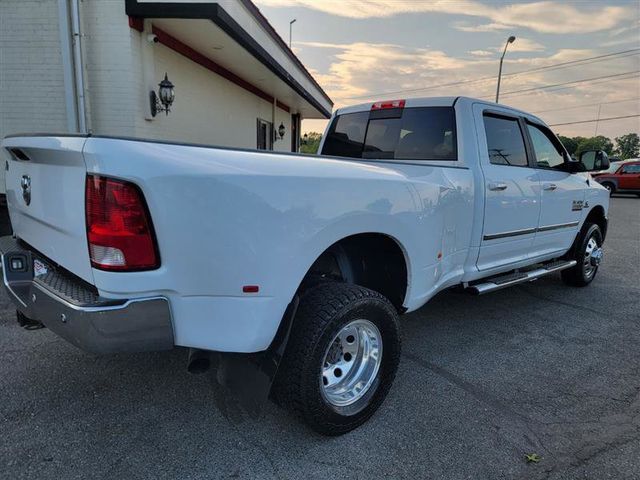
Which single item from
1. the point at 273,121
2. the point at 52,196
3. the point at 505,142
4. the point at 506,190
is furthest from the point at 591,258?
the point at 273,121

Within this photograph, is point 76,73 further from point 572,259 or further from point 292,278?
point 572,259

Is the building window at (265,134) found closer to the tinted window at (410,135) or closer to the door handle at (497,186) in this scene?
the tinted window at (410,135)

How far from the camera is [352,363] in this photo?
275cm

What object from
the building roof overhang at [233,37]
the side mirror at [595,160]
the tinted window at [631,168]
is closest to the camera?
the side mirror at [595,160]

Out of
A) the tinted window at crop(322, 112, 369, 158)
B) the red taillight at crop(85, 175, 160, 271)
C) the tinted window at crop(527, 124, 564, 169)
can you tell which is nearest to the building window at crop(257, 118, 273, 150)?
the tinted window at crop(322, 112, 369, 158)

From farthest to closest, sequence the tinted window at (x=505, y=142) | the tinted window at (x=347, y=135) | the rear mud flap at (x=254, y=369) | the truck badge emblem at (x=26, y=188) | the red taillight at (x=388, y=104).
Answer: the tinted window at (x=347, y=135)
the red taillight at (x=388, y=104)
the tinted window at (x=505, y=142)
the truck badge emblem at (x=26, y=188)
the rear mud flap at (x=254, y=369)

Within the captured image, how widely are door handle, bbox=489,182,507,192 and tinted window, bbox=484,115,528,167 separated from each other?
0.78 feet

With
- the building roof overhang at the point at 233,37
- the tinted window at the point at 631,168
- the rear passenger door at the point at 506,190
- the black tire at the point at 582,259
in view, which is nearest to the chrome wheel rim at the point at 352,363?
the rear passenger door at the point at 506,190

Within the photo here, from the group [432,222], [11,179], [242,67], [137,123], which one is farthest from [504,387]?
[242,67]

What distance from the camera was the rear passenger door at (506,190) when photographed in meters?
3.80

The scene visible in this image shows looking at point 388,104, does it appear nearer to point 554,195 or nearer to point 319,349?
point 554,195

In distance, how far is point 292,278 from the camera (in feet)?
7.20

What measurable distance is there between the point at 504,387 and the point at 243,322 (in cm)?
211

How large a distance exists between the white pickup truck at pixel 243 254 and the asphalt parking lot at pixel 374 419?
0.93 ft
